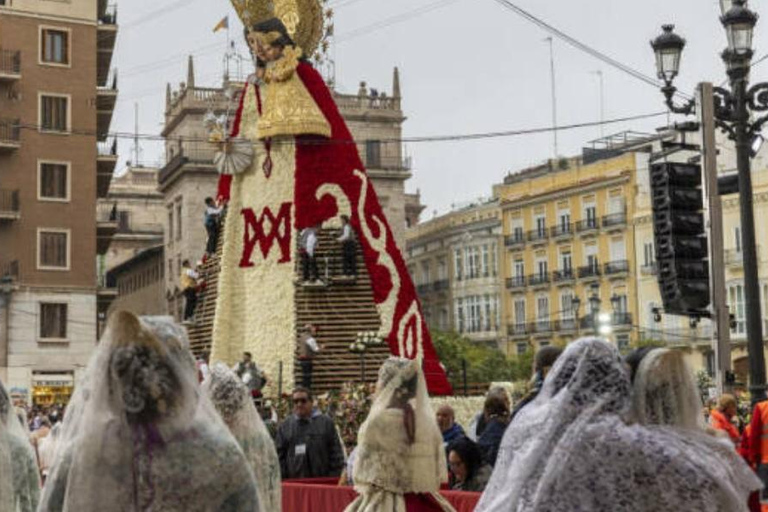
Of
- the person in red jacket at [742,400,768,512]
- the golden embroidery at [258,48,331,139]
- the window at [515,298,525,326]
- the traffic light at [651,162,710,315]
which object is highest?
the golden embroidery at [258,48,331,139]

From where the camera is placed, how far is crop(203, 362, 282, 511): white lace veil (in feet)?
27.1

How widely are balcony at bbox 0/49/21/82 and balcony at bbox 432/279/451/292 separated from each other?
34.2m

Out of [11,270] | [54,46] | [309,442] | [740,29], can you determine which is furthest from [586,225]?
[309,442]

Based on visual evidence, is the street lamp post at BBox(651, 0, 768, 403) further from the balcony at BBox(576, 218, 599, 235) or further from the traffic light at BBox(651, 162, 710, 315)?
the balcony at BBox(576, 218, 599, 235)

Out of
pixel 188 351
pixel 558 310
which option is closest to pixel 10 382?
pixel 558 310

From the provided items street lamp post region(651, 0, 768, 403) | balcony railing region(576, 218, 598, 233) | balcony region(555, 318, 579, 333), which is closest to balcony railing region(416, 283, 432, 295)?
balcony region(555, 318, 579, 333)

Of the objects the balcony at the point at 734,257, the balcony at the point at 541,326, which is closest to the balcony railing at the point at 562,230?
the balcony at the point at 541,326

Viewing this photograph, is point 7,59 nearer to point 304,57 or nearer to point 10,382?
point 10,382

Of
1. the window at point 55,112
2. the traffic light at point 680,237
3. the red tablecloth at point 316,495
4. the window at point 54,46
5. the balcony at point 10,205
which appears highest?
the window at point 54,46

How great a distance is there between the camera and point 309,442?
1276 centimetres

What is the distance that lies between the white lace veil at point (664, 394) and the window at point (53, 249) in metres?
43.1

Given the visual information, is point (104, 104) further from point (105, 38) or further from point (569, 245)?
point (569, 245)

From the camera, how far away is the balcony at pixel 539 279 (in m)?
68.6

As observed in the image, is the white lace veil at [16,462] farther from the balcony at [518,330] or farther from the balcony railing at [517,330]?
the balcony railing at [517,330]
